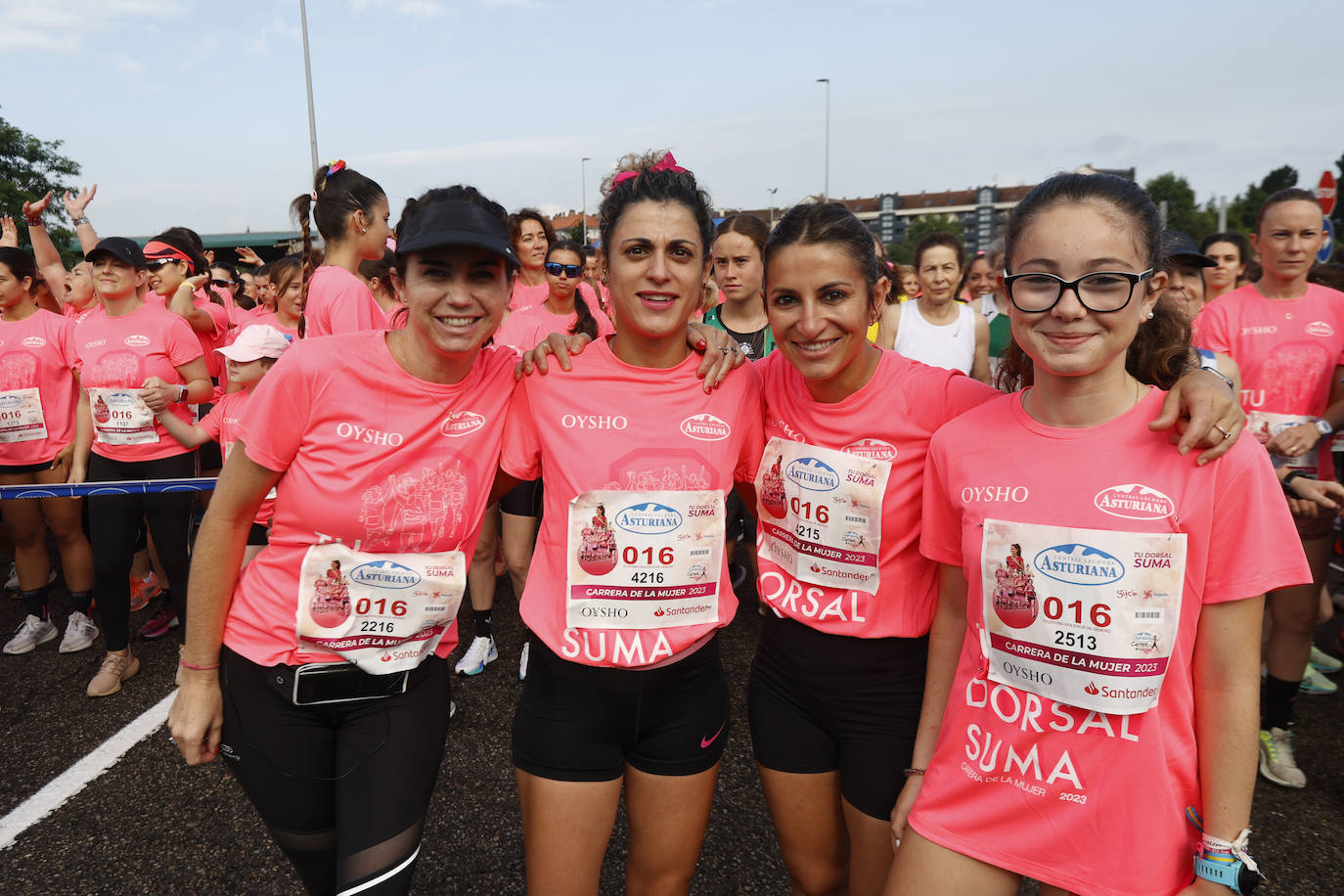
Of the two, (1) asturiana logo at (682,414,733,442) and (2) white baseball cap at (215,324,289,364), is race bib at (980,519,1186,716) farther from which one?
(2) white baseball cap at (215,324,289,364)

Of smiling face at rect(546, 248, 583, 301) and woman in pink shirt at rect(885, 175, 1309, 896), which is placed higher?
smiling face at rect(546, 248, 583, 301)

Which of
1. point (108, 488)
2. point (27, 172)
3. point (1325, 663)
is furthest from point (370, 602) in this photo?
point (27, 172)

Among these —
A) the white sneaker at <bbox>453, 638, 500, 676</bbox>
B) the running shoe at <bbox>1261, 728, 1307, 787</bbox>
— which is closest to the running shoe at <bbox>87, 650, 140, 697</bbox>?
the white sneaker at <bbox>453, 638, 500, 676</bbox>

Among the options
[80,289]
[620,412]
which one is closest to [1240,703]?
[620,412]

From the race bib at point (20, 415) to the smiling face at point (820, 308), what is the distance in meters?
5.04

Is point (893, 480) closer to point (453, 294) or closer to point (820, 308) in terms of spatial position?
point (820, 308)

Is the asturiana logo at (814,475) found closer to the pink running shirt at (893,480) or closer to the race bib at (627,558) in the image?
the pink running shirt at (893,480)

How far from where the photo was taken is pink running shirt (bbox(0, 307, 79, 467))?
15.4ft

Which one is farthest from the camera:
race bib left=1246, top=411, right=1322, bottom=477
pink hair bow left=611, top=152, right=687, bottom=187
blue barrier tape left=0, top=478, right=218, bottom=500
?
blue barrier tape left=0, top=478, right=218, bottom=500

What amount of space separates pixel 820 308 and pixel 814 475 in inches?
17.6

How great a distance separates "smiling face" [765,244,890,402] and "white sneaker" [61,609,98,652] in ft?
16.5

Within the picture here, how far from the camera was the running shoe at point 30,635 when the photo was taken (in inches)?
186

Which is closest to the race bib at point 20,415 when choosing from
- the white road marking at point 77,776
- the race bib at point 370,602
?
the white road marking at point 77,776

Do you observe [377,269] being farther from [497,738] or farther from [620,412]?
[620,412]
